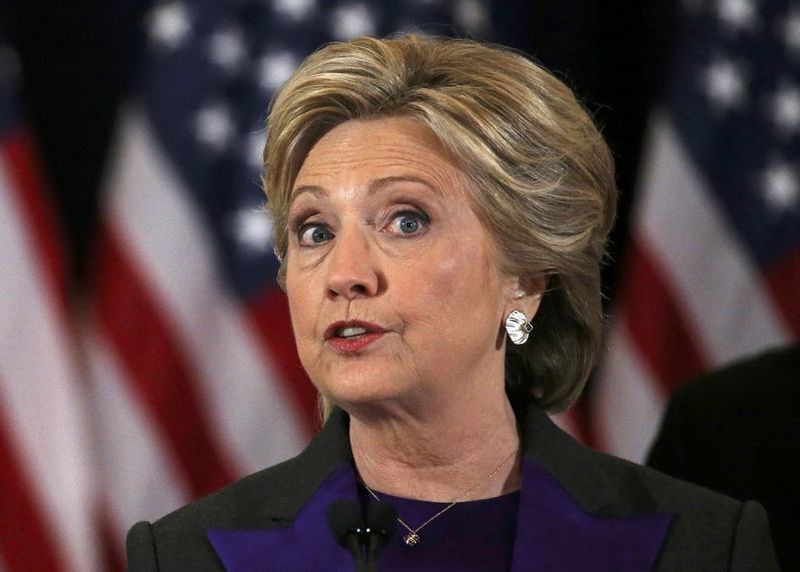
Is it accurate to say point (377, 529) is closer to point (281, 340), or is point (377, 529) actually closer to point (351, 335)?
point (351, 335)

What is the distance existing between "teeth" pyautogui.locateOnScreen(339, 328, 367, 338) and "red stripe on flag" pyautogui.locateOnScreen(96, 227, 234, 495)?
1.51m

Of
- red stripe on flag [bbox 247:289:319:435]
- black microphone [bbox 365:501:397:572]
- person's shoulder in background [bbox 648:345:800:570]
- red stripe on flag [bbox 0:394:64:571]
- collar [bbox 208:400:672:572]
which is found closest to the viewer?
black microphone [bbox 365:501:397:572]

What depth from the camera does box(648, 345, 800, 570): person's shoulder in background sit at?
9.12 feet

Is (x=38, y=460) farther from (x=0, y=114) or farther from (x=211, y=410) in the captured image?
(x=0, y=114)

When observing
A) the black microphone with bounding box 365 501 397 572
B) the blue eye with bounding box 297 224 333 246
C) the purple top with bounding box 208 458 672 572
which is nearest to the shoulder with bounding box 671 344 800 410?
the purple top with bounding box 208 458 672 572

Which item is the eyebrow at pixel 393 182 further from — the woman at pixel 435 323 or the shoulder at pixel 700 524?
the shoulder at pixel 700 524

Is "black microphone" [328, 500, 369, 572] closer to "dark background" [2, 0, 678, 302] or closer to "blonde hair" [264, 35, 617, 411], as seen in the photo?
"blonde hair" [264, 35, 617, 411]

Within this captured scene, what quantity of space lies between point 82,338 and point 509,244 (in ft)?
5.24

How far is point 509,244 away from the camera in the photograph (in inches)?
85.8

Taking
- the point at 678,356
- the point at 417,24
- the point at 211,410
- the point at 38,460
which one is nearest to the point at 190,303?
the point at 211,410

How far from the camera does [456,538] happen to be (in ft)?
7.07

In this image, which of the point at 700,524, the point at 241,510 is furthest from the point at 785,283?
the point at 241,510

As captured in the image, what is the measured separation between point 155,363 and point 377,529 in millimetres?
1827

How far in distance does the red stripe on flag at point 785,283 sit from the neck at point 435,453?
1.94m
